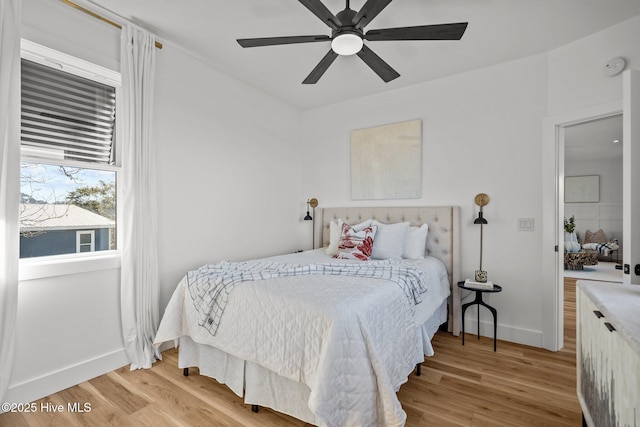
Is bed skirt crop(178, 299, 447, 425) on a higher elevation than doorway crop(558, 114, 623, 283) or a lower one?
lower

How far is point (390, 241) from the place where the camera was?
3.04 meters

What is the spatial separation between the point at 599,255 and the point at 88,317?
918 centimetres

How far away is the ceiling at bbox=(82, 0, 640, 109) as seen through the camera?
213 centimetres

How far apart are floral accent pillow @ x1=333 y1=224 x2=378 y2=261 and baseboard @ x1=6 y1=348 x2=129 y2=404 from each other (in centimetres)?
200

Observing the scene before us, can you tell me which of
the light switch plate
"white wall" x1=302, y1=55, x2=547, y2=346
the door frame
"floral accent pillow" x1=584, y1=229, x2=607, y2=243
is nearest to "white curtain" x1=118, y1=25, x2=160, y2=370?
"white wall" x1=302, y1=55, x2=547, y2=346

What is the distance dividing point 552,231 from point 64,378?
3942 mm

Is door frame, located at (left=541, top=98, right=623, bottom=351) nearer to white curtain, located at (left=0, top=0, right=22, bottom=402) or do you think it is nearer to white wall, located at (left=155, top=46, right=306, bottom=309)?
white wall, located at (left=155, top=46, right=306, bottom=309)

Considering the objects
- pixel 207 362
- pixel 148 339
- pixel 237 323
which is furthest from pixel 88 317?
pixel 237 323

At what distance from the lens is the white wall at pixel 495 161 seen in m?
2.80

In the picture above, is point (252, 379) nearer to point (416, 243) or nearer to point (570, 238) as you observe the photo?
point (416, 243)

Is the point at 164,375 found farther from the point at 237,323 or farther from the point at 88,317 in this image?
the point at 237,323

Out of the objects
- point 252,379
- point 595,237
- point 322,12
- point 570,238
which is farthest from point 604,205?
Answer: point 252,379

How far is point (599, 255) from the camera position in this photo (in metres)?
6.81

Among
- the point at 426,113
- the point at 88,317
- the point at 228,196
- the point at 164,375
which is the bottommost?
the point at 164,375
